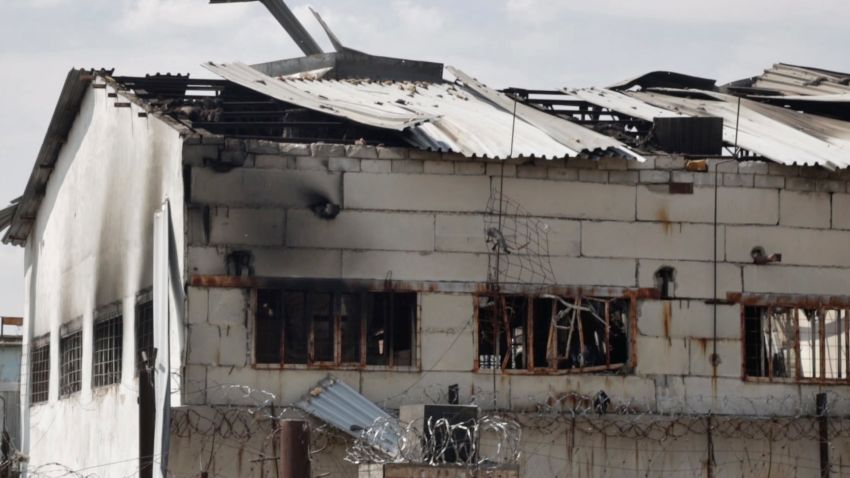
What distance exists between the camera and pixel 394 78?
23.3 meters

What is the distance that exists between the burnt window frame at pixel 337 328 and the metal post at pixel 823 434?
4.66 meters

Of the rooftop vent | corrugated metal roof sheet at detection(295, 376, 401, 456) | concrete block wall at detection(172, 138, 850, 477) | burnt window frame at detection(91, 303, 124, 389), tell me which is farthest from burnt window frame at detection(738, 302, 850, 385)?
burnt window frame at detection(91, 303, 124, 389)

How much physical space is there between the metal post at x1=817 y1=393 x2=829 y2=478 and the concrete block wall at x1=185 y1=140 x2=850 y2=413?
12.8 inches

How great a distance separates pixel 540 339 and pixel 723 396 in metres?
2.18

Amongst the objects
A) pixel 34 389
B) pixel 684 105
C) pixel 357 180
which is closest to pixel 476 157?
pixel 357 180

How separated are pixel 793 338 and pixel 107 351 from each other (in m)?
8.45

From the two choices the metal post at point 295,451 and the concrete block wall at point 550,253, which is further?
the concrete block wall at point 550,253

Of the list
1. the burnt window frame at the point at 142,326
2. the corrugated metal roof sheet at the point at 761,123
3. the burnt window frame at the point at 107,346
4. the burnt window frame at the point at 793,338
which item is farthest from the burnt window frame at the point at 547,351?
the burnt window frame at the point at 107,346

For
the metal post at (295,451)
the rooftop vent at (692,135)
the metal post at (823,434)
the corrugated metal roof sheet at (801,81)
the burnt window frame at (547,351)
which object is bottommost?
the metal post at (823,434)

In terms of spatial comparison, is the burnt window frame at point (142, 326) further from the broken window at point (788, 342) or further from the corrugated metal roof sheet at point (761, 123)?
the broken window at point (788, 342)

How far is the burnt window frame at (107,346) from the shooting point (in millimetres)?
20172

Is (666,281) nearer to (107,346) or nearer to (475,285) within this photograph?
(475,285)

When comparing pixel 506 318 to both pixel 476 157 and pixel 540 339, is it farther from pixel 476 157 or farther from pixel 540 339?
pixel 476 157

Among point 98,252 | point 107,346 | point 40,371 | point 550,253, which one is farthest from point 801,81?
point 40,371
